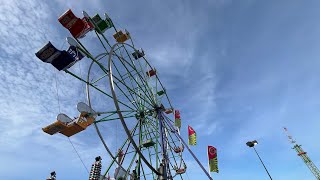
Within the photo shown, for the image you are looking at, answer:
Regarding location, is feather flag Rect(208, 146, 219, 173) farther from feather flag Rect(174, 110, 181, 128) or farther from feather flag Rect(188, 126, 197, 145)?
feather flag Rect(174, 110, 181, 128)

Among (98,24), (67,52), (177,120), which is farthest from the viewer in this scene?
(177,120)

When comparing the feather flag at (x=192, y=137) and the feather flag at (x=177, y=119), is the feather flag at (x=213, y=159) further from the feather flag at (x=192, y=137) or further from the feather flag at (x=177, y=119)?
the feather flag at (x=177, y=119)

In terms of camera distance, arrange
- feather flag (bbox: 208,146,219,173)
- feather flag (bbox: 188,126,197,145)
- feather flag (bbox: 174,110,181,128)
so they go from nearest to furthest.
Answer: feather flag (bbox: 208,146,219,173)
feather flag (bbox: 188,126,197,145)
feather flag (bbox: 174,110,181,128)

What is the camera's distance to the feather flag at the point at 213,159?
21906 mm

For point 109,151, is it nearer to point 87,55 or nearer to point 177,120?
point 87,55

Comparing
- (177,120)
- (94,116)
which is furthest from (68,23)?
(177,120)

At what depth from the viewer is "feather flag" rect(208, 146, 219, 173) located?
2191 cm

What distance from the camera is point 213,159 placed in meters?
22.6

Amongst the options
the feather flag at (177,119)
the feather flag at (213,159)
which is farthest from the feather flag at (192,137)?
the feather flag at (213,159)

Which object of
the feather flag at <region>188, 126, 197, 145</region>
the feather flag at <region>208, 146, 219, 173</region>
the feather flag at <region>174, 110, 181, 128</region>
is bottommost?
the feather flag at <region>208, 146, 219, 173</region>

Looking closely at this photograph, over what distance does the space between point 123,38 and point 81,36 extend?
6796 millimetres

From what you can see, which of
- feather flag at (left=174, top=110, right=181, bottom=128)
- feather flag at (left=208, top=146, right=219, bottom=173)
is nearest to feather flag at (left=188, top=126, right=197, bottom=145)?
feather flag at (left=174, top=110, right=181, bottom=128)

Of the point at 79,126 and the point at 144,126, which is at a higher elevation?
the point at 144,126

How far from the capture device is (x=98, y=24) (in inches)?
806
